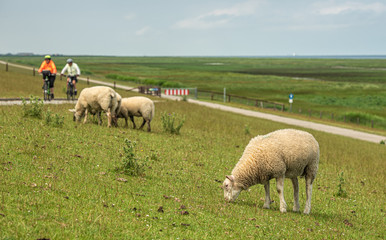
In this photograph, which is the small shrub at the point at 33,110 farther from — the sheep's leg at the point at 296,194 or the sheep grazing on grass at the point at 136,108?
the sheep's leg at the point at 296,194

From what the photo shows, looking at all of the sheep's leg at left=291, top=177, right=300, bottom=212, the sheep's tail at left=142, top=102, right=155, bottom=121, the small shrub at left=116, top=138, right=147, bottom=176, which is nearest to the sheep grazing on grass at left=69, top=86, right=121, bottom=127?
the sheep's tail at left=142, top=102, right=155, bottom=121

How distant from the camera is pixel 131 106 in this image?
19438 millimetres

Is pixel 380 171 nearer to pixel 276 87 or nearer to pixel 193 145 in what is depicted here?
pixel 193 145

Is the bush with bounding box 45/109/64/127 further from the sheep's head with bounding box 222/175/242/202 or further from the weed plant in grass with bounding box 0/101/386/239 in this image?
the sheep's head with bounding box 222/175/242/202

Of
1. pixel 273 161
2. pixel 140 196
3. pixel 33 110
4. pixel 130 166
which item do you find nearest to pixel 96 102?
pixel 33 110

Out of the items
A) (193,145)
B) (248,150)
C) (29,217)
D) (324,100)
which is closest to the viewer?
(29,217)

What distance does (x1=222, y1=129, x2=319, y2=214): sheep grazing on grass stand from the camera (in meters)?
9.79

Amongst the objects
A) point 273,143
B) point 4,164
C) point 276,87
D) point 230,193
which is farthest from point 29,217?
point 276,87

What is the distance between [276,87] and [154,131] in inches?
2905

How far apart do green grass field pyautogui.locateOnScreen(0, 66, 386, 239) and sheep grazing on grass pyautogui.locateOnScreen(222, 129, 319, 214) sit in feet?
1.65

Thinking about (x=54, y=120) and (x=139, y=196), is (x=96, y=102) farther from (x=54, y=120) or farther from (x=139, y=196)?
(x=139, y=196)

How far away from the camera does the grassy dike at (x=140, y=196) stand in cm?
698

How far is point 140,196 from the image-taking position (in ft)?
30.0

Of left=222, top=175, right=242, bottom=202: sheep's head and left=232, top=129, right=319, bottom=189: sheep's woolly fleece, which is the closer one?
left=232, top=129, right=319, bottom=189: sheep's woolly fleece
